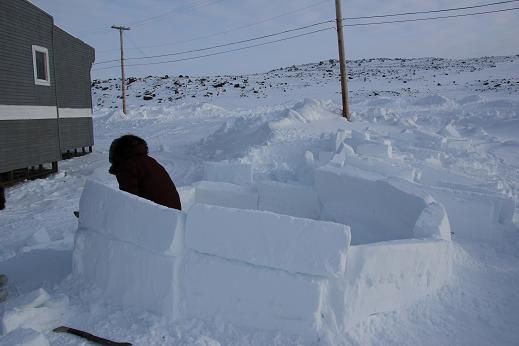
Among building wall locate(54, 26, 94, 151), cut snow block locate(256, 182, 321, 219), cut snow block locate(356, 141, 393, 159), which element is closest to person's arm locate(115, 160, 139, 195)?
cut snow block locate(256, 182, 321, 219)

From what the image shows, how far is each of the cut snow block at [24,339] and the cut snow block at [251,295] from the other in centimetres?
106

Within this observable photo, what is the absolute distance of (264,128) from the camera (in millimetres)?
13828

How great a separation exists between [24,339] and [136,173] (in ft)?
5.63

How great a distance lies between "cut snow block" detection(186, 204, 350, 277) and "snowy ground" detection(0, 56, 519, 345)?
0.55m

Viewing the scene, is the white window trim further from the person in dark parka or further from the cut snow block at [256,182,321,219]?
the person in dark parka

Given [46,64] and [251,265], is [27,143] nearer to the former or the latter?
[46,64]

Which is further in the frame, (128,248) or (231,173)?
(231,173)

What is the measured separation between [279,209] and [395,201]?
1.72 m

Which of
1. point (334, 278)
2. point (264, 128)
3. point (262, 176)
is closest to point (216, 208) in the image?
point (334, 278)

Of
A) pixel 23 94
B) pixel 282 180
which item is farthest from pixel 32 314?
pixel 23 94

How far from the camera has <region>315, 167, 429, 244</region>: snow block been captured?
16.3ft

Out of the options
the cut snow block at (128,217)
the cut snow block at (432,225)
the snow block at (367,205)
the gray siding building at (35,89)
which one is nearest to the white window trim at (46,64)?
the gray siding building at (35,89)

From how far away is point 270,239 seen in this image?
10.7 feet

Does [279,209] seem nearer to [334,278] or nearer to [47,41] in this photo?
[334,278]
